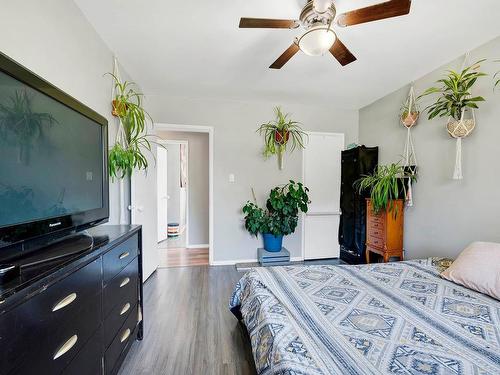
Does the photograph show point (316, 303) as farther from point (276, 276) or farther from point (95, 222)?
point (95, 222)

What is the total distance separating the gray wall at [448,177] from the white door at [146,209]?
3255 millimetres

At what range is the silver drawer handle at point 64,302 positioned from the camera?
858 mm

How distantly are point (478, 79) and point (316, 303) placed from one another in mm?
2557

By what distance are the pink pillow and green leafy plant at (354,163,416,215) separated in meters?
1.09

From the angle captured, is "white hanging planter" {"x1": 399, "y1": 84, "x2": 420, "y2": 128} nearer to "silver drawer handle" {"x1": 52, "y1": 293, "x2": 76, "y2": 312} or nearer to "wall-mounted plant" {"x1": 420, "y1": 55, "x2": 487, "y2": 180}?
"wall-mounted plant" {"x1": 420, "y1": 55, "x2": 487, "y2": 180}

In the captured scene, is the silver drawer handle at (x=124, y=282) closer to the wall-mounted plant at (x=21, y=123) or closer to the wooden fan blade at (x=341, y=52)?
the wall-mounted plant at (x=21, y=123)

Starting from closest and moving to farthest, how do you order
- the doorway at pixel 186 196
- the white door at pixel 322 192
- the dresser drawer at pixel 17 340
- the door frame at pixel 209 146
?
the dresser drawer at pixel 17 340, the door frame at pixel 209 146, the white door at pixel 322 192, the doorway at pixel 186 196

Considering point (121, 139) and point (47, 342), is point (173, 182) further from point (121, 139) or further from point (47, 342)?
point (47, 342)

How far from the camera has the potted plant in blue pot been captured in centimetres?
332

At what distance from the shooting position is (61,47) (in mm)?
1521

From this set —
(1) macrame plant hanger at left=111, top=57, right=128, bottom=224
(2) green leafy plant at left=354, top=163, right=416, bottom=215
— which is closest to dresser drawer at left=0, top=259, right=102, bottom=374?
(1) macrame plant hanger at left=111, top=57, right=128, bottom=224

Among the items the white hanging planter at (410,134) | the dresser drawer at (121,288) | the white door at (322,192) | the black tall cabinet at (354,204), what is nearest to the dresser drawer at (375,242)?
the black tall cabinet at (354,204)

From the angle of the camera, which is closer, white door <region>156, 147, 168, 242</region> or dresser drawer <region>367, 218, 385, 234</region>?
dresser drawer <region>367, 218, 385, 234</region>

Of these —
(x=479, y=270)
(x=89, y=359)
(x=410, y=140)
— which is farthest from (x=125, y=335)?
(x=410, y=140)
